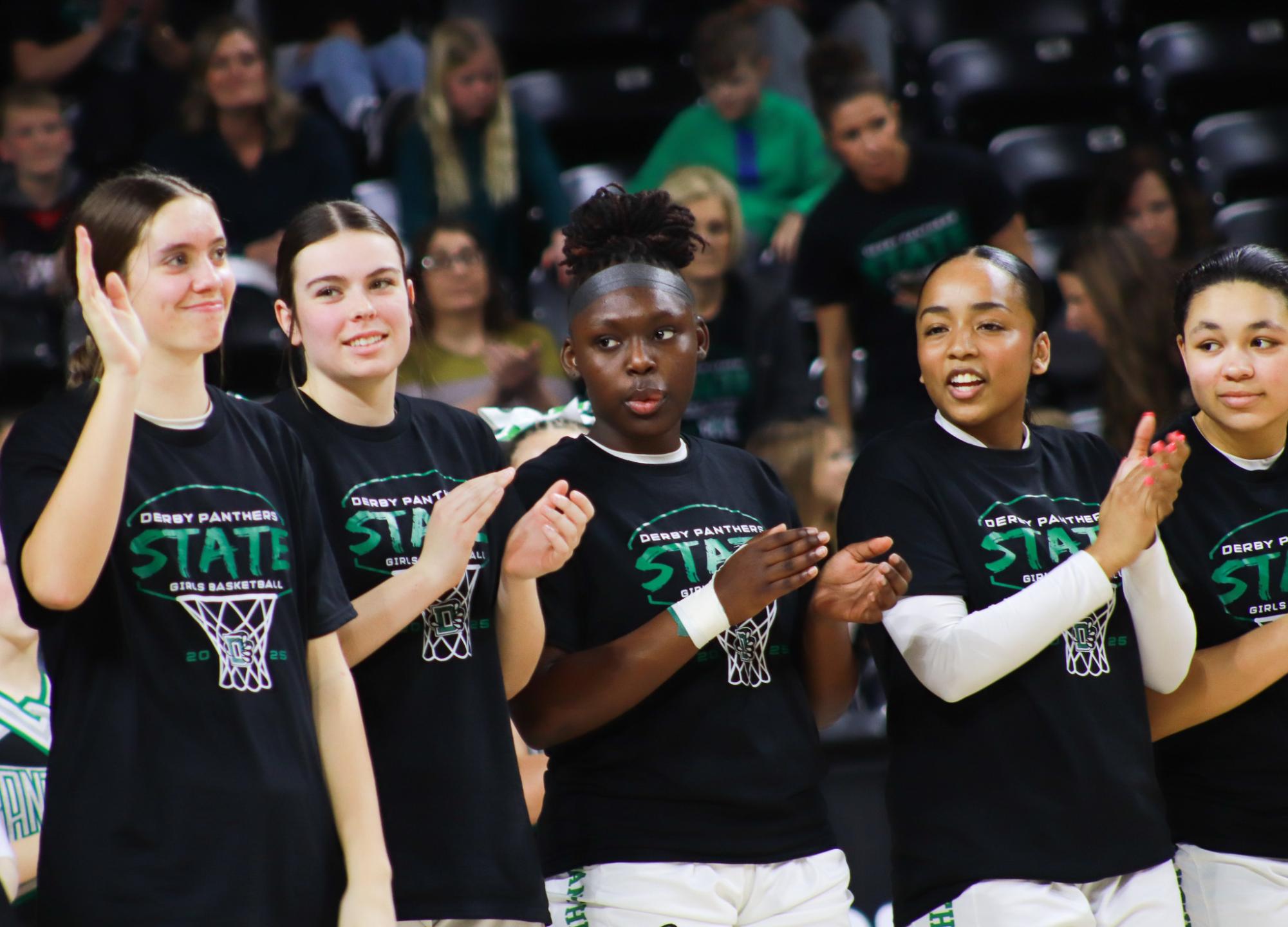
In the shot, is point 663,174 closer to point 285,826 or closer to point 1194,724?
point 1194,724

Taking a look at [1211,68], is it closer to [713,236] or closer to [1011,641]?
[713,236]

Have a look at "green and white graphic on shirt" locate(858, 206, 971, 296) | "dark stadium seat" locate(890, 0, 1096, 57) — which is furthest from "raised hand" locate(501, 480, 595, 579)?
"dark stadium seat" locate(890, 0, 1096, 57)

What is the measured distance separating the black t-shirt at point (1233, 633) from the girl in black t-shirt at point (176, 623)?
5.16 feet

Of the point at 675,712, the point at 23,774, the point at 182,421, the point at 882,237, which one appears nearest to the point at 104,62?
the point at 882,237

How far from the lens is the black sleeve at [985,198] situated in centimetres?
539

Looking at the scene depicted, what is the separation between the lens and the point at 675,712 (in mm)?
2807

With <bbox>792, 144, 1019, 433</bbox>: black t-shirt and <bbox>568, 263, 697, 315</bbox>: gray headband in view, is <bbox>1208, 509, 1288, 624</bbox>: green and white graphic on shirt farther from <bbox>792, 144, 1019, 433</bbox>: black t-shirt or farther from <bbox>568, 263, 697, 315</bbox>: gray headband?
<bbox>792, 144, 1019, 433</bbox>: black t-shirt

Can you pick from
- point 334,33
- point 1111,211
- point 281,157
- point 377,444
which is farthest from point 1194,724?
point 334,33

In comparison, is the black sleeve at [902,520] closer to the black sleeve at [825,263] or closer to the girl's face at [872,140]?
the black sleeve at [825,263]

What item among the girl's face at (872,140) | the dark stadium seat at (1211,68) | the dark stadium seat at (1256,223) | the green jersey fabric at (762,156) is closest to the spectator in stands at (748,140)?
the green jersey fabric at (762,156)

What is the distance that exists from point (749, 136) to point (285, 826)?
4632mm

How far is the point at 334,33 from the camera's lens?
278 inches

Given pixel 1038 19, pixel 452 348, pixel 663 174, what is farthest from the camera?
pixel 1038 19

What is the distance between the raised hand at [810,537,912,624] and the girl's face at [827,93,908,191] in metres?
2.97
